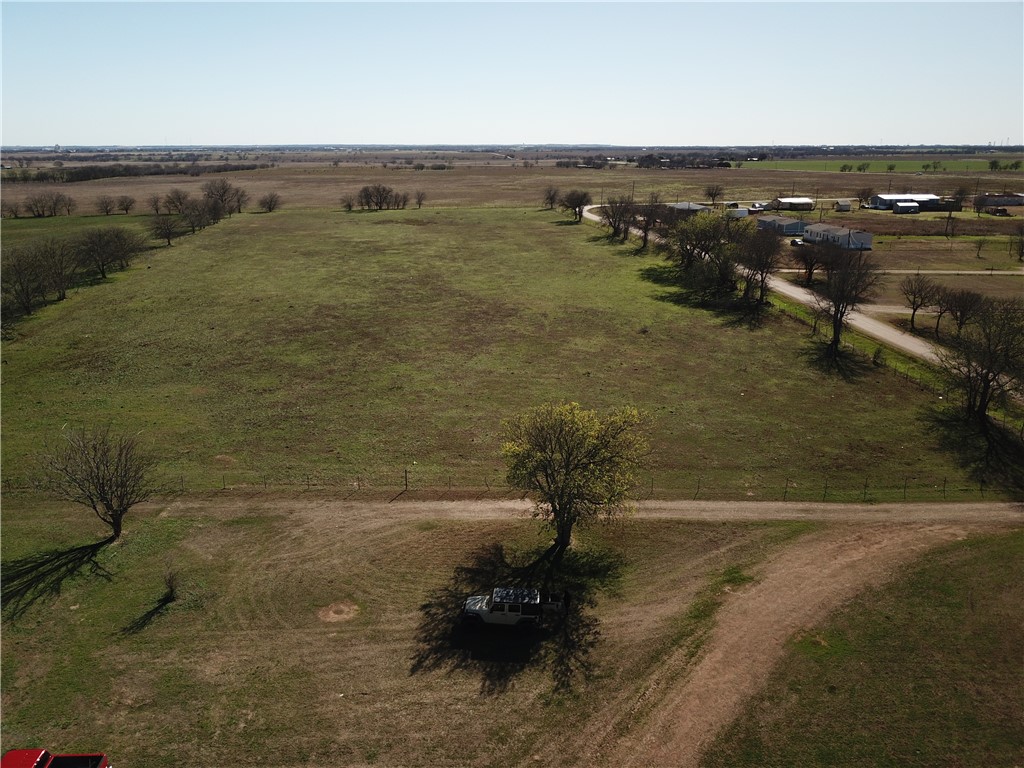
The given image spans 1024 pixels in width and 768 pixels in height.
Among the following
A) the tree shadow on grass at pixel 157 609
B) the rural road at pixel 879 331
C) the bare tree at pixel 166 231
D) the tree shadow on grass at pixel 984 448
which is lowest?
the tree shadow on grass at pixel 157 609

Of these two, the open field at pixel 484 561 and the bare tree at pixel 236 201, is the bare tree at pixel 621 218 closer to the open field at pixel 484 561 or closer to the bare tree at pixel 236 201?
the open field at pixel 484 561

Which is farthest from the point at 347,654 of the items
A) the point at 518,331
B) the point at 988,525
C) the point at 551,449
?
the point at 518,331

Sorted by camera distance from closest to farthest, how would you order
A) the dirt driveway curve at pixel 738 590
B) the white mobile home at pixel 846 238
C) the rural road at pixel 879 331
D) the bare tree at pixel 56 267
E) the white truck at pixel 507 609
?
1. the dirt driveway curve at pixel 738 590
2. the white truck at pixel 507 609
3. the rural road at pixel 879 331
4. the bare tree at pixel 56 267
5. the white mobile home at pixel 846 238

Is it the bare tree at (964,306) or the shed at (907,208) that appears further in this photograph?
the shed at (907,208)

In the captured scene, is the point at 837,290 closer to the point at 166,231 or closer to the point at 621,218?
the point at 621,218

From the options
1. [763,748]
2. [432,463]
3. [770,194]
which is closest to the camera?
[763,748]

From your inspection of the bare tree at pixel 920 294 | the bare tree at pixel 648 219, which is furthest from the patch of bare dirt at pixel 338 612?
the bare tree at pixel 648 219

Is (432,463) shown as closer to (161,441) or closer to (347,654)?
(347,654)
